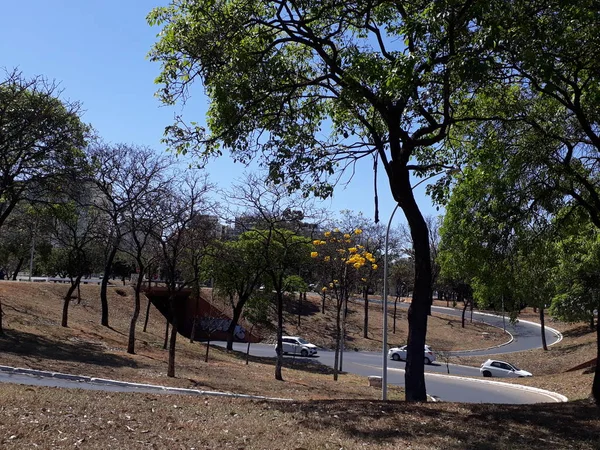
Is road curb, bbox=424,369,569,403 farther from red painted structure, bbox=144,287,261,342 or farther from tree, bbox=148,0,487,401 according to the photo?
red painted structure, bbox=144,287,261,342

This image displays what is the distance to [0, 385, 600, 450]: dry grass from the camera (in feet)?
22.1

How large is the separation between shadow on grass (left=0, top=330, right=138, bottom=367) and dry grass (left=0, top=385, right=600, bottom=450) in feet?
36.3

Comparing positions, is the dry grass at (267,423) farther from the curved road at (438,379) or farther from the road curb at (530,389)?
the road curb at (530,389)

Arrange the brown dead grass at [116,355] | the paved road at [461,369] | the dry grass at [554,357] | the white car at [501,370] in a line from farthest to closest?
the dry grass at [554,357], the white car at [501,370], the paved road at [461,369], the brown dead grass at [116,355]

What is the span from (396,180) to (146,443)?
6.33 meters

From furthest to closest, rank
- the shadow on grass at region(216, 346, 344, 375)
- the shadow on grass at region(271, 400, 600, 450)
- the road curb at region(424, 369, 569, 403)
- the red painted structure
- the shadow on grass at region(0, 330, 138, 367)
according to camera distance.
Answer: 1. the red painted structure
2. the shadow on grass at region(216, 346, 344, 375)
3. the road curb at region(424, 369, 569, 403)
4. the shadow on grass at region(0, 330, 138, 367)
5. the shadow on grass at region(271, 400, 600, 450)

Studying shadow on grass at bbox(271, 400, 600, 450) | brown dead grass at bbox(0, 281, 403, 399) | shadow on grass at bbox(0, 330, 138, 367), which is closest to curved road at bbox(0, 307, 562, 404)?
brown dead grass at bbox(0, 281, 403, 399)

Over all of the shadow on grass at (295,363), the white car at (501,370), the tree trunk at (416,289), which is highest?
the tree trunk at (416,289)

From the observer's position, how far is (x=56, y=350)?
21469mm

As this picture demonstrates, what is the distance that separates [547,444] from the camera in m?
6.97

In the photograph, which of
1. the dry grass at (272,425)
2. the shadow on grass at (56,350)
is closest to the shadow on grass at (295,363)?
the shadow on grass at (56,350)

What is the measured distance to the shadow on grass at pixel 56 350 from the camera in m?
20.0

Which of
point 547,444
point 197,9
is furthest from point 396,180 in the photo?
point 547,444

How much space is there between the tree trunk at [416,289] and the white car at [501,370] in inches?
1128
